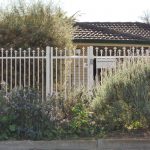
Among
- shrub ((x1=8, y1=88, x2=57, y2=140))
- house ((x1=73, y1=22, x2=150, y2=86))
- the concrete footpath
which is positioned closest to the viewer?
the concrete footpath

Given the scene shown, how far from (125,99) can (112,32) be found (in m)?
14.2

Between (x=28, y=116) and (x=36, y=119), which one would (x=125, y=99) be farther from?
(x=28, y=116)

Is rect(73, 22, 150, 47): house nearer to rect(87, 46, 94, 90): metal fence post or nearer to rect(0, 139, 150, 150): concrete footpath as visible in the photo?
rect(87, 46, 94, 90): metal fence post

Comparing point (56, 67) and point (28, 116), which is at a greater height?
point (56, 67)

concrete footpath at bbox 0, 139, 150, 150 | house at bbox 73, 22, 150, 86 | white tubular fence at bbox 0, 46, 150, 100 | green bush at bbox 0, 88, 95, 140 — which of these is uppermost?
house at bbox 73, 22, 150, 86

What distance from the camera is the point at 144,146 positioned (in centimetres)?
954

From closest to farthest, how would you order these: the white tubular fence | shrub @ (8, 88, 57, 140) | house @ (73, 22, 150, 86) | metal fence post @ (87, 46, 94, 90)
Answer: shrub @ (8, 88, 57, 140) → the white tubular fence → metal fence post @ (87, 46, 94, 90) → house @ (73, 22, 150, 86)

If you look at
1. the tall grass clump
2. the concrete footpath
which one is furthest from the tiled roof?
the concrete footpath

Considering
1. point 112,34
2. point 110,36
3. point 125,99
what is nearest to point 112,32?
point 112,34

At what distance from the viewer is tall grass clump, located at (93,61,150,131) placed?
986 cm

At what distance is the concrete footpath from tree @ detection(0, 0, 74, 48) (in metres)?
5.28

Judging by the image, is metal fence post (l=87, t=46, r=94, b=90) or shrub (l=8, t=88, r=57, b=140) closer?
shrub (l=8, t=88, r=57, b=140)

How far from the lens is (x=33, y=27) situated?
14.7 metres

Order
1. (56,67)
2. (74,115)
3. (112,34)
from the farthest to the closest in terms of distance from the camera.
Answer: (112,34) → (56,67) → (74,115)
